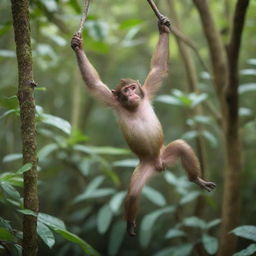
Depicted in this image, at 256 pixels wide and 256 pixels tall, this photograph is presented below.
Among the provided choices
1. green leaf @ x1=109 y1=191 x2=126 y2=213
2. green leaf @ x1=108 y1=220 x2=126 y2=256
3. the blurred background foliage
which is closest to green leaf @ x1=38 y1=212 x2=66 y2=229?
the blurred background foliage

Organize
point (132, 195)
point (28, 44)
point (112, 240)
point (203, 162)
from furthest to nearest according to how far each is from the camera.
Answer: point (112, 240), point (203, 162), point (132, 195), point (28, 44)

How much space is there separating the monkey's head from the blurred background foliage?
2.41ft

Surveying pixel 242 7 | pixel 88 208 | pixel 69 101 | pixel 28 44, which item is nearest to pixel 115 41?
pixel 69 101

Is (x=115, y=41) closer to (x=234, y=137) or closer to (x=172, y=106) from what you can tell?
(x=172, y=106)

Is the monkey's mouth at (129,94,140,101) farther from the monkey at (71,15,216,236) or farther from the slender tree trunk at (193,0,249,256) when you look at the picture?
the slender tree trunk at (193,0,249,256)

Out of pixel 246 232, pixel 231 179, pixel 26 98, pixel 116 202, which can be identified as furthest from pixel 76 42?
pixel 116 202

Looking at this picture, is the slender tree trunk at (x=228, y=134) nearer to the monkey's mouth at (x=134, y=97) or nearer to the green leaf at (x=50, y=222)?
the monkey's mouth at (x=134, y=97)

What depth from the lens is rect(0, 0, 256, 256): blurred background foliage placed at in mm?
5887

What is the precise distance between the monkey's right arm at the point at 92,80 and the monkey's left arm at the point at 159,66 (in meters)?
0.51

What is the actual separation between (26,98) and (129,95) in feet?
5.97

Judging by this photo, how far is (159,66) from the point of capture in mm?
4711

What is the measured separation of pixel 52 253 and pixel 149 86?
3485 millimetres

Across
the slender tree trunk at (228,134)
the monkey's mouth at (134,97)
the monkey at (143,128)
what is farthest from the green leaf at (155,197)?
the monkey's mouth at (134,97)

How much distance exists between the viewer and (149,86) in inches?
192
